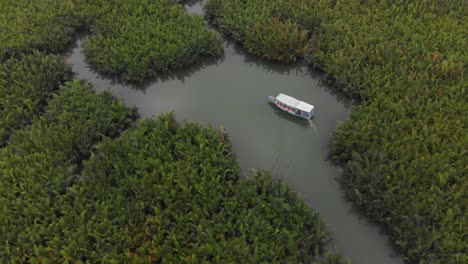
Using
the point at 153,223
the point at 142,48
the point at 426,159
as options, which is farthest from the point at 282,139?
the point at 142,48

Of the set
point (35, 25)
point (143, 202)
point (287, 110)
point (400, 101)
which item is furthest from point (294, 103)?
point (35, 25)

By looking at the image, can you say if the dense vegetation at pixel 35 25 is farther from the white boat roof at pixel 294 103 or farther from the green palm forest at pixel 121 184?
the white boat roof at pixel 294 103

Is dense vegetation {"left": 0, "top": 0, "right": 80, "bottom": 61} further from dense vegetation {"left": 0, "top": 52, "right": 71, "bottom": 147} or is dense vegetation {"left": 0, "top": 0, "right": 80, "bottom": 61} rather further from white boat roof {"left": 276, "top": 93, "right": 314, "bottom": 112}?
white boat roof {"left": 276, "top": 93, "right": 314, "bottom": 112}

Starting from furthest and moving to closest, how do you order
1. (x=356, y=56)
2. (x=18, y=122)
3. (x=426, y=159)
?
(x=356, y=56), (x=18, y=122), (x=426, y=159)

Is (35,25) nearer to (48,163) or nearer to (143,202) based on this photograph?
(48,163)

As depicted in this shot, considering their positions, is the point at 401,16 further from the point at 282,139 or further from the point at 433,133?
the point at 282,139

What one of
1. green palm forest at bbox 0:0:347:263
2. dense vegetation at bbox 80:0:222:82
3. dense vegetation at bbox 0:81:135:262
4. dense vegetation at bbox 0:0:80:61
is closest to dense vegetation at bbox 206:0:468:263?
dense vegetation at bbox 80:0:222:82
